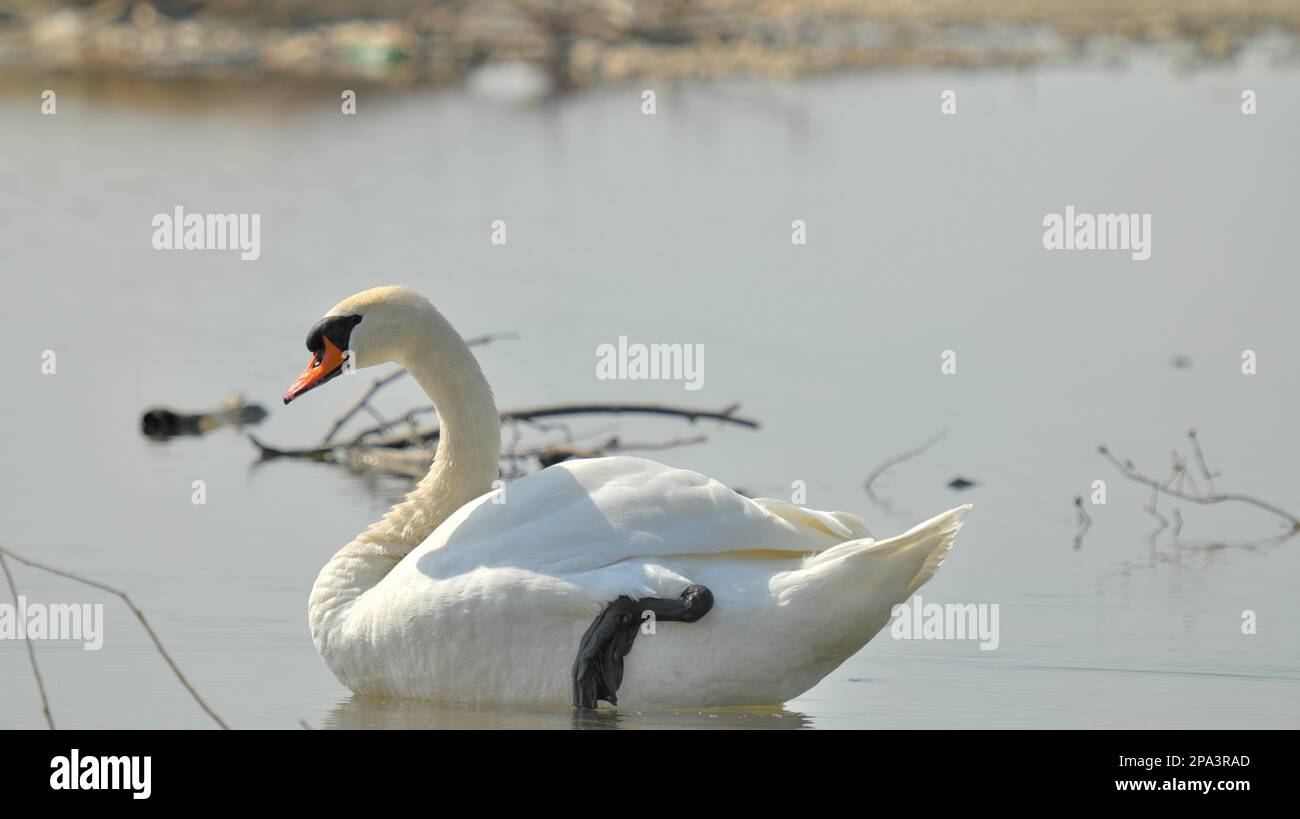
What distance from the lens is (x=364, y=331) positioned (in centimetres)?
692

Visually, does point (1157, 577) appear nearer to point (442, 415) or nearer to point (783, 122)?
point (442, 415)

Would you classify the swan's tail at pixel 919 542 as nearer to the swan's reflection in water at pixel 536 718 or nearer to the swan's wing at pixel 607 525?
the swan's wing at pixel 607 525

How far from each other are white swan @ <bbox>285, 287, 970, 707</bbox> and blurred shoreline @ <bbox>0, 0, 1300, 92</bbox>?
20.3m

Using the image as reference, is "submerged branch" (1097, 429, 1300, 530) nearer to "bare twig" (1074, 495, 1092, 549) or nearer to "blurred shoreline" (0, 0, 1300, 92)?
"bare twig" (1074, 495, 1092, 549)

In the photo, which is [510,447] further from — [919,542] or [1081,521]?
[919,542]

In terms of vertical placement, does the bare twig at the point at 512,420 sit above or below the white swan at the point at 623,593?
above

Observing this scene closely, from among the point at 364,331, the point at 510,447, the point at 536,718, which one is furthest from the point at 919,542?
the point at 510,447

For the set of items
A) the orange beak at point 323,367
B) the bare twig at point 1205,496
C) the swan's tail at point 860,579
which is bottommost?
the swan's tail at point 860,579

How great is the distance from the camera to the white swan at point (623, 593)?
6.12 metres

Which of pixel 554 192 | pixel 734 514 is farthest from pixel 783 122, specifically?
pixel 734 514

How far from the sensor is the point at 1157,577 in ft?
26.3

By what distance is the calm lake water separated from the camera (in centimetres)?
689

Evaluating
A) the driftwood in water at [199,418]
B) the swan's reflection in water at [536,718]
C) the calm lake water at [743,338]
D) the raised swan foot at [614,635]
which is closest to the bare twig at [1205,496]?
the calm lake water at [743,338]

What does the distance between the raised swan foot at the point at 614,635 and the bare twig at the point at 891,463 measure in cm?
299
